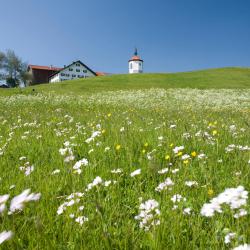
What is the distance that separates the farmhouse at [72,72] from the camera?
4857 inches

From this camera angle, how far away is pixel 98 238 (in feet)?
6.45

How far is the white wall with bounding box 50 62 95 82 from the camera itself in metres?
123

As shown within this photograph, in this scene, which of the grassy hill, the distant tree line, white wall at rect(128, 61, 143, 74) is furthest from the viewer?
white wall at rect(128, 61, 143, 74)

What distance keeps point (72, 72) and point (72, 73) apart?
47cm

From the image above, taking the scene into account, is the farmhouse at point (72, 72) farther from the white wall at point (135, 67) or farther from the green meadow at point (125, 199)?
the green meadow at point (125, 199)

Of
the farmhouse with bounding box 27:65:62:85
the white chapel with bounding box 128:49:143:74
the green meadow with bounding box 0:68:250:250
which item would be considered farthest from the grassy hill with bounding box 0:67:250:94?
the white chapel with bounding box 128:49:143:74

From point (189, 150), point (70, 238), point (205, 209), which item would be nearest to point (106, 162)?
point (189, 150)

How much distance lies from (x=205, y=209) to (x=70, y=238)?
103cm

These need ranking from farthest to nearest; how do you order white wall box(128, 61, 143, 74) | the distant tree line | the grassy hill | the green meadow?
white wall box(128, 61, 143, 74), the distant tree line, the grassy hill, the green meadow

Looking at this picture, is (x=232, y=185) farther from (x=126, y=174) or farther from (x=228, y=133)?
(x=228, y=133)

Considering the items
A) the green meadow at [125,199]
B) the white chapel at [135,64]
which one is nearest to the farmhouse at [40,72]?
the white chapel at [135,64]

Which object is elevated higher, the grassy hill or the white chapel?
the white chapel

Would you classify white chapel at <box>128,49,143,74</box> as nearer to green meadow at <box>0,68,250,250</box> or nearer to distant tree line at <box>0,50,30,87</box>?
distant tree line at <box>0,50,30,87</box>

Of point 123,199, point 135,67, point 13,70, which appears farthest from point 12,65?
point 123,199
